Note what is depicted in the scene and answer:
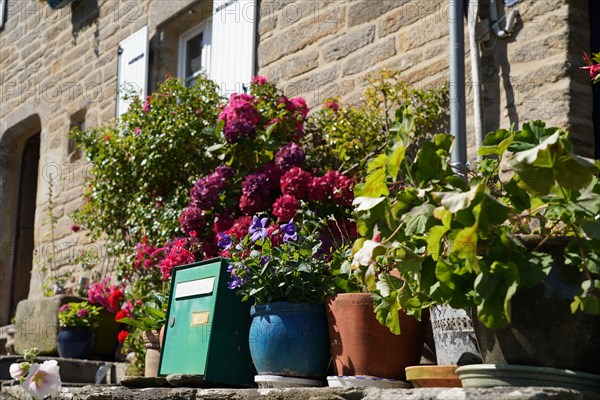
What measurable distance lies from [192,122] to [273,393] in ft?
9.32

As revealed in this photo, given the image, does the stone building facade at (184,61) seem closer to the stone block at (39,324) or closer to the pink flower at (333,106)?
the pink flower at (333,106)

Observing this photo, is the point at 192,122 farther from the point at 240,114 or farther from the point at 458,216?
the point at 458,216

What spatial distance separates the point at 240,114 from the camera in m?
5.02

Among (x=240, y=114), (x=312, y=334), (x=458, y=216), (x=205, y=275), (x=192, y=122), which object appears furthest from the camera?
(x=192, y=122)

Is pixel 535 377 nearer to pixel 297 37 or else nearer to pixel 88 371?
pixel 297 37

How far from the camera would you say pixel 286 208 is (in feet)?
14.3

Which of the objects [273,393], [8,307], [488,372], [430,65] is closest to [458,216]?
[488,372]

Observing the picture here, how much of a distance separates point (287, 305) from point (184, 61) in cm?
430

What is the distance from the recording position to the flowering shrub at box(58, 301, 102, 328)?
6.23 metres

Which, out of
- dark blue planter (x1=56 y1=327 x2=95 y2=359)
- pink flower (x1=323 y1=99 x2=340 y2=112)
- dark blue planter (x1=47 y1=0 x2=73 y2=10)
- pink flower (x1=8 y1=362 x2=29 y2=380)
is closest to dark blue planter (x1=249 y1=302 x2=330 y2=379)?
pink flower (x1=8 y1=362 x2=29 y2=380)

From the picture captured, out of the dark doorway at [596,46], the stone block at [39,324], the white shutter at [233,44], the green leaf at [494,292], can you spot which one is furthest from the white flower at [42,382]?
the stone block at [39,324]

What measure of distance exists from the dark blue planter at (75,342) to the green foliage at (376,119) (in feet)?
7.71

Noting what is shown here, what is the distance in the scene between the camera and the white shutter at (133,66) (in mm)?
7020

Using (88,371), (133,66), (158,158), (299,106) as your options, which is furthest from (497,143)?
(133,66)
